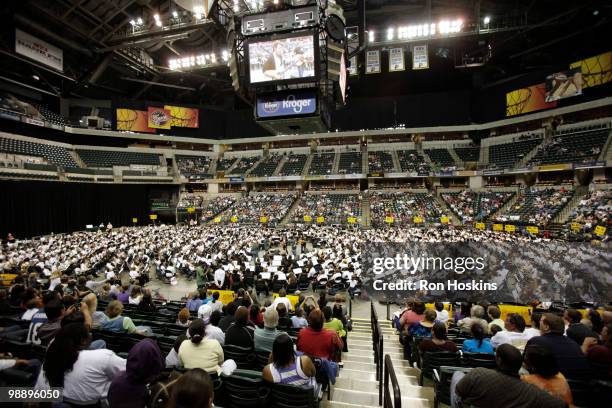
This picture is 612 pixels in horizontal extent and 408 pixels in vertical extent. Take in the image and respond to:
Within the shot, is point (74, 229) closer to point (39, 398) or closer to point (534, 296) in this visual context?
point (39, 398)

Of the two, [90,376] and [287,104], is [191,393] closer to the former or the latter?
[90,376]

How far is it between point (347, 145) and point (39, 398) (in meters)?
41.4

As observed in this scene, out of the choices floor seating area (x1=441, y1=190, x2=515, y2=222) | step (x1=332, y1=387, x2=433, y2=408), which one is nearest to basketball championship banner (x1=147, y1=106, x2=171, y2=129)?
floor seating area (x1=441, y1=190, x2=515, y2=222)

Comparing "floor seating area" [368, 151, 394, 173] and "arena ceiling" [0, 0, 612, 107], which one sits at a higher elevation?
"arena ceiling" [0, 0, 612, 107]

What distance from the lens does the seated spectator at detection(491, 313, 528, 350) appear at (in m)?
4.25

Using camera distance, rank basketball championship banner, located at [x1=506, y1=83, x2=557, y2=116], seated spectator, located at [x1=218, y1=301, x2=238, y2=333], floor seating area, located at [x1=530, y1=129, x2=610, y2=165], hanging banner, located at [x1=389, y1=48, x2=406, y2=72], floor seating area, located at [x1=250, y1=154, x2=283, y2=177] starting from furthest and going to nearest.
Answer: floor seating area, located at [x1=250, y1=154, x2=283, y2=177] < basketball championship banner, located at [x1=506, y1=83, x2=557, y2=116] < hanging banner, located at [x1=389, y1=48, x2=406, y2=72] < floor seating area, located at [x1=530, y1=129, x2=610, y2=165] < seated spectator, located at [x1=218, y1=301, x2=238, y2=333]

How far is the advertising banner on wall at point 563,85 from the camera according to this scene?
2596cm

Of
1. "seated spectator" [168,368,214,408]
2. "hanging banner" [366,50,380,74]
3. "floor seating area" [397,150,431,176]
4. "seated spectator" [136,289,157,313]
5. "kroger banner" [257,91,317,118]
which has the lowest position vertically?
"seated spectator" [136,289,157,313]

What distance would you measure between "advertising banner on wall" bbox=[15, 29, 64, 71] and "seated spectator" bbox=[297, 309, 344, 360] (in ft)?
110

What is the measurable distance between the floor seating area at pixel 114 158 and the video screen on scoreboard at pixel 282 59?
3256cm

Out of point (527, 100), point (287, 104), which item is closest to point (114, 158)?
point (287, 104)

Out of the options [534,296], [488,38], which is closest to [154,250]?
Answer: [534,296]

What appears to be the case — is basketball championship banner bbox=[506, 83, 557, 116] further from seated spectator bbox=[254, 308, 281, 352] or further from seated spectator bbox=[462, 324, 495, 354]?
seated spectator bbox=[254, 308, 281, 352]

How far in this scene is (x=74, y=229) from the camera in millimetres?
29422
